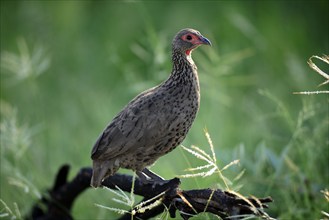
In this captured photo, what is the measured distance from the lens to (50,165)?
22.5 feet

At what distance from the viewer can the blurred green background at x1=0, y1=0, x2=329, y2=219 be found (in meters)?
5.66

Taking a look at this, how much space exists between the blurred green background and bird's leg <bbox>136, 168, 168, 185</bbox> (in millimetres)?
317

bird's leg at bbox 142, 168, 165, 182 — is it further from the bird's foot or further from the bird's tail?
the bird's tail

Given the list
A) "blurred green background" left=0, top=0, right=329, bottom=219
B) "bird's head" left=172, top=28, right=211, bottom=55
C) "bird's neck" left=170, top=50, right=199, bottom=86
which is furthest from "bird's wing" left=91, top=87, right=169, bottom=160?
"blurred green background" left=0, top=0, right=329, bottom=219

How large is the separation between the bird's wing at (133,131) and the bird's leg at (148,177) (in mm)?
193

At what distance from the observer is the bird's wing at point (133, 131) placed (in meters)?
4.46

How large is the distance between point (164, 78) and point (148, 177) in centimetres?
212

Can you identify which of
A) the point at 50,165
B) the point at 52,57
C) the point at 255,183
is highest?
the point at 52,57

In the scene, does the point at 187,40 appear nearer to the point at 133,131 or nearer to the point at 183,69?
the point at 183,69

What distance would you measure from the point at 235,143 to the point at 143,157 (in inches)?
93.8

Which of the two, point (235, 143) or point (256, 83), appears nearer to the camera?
point (235, 143)

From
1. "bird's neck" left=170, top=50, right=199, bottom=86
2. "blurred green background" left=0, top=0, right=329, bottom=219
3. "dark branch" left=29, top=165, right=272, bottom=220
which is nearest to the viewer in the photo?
"dark branch" left=29, top=165, right=272, bottom=220

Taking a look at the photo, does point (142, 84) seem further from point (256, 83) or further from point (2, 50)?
point (2, 50)

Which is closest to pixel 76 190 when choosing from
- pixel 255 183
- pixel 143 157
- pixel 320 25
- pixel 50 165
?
pixel 143 157
